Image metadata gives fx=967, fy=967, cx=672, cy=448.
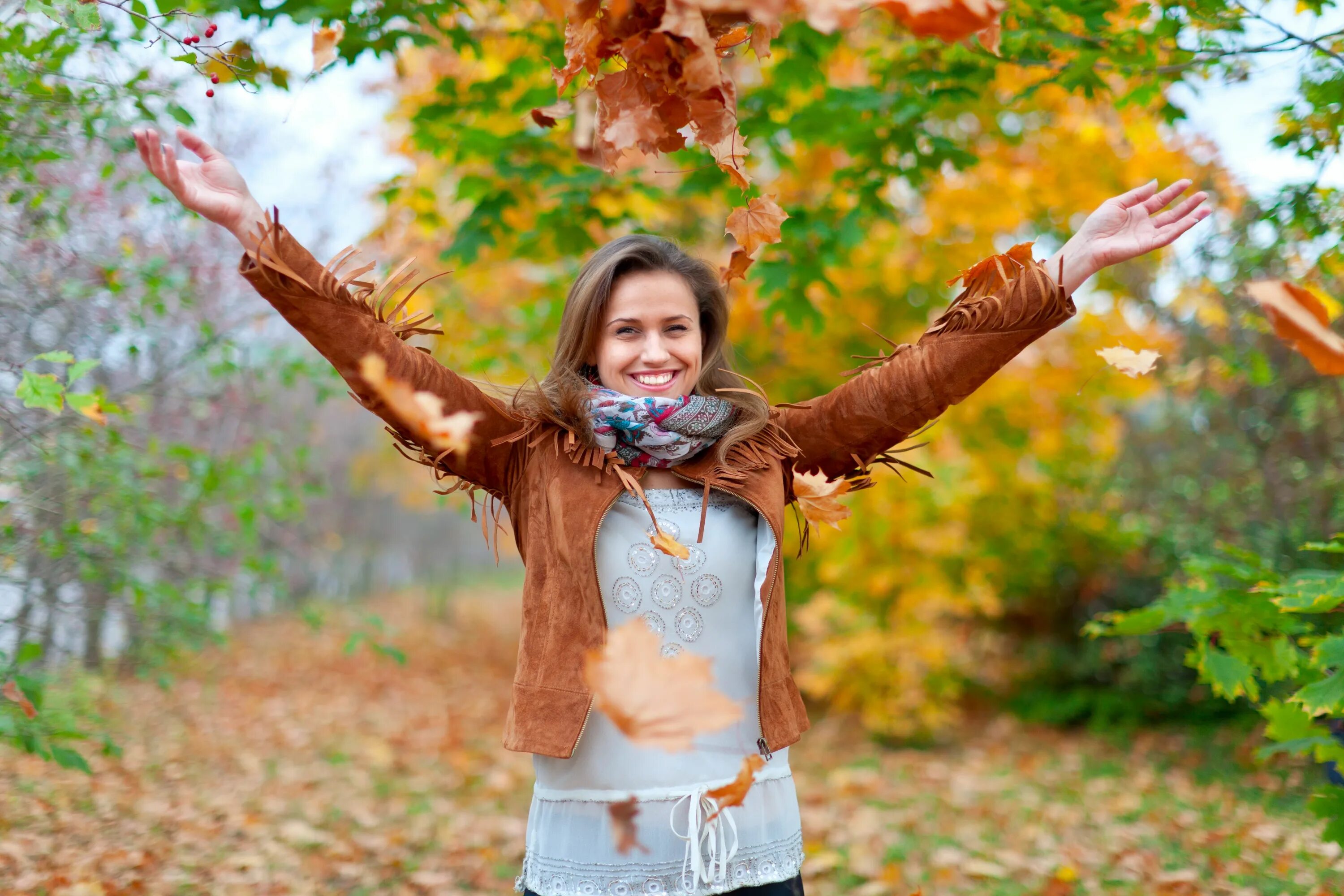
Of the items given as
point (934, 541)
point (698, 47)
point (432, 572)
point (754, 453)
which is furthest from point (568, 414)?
point (432, 572)

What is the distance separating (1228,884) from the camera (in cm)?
363

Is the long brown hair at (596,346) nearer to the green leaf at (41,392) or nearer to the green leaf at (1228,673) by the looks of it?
the green leaf at (41,392)

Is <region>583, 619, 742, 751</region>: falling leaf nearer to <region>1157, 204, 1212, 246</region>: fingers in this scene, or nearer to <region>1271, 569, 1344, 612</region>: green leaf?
<region>1157, 204, 1212, 246</region>: fingers

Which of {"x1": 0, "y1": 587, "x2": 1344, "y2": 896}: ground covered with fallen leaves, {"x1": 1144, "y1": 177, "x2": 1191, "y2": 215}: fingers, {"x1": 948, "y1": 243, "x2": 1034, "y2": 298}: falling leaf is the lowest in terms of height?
{"x1": 0, "y1": 587, "x2": 1344, "y2": 896}: ground covered with fallen leaves

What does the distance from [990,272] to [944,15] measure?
684mm

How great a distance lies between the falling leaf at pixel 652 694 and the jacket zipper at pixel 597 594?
0.85 ft

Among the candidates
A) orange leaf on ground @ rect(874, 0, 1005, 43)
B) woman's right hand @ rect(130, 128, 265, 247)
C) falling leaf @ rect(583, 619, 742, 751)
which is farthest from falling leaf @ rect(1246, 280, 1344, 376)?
woman's right hand @ rect(130, 128, 265, 247)

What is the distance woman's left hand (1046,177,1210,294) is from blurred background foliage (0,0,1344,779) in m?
0.61

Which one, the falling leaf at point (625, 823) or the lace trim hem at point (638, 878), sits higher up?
the falling leaf at point (625, 823)

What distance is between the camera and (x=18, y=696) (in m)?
2.77

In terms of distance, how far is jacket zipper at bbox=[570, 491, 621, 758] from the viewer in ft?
6.05

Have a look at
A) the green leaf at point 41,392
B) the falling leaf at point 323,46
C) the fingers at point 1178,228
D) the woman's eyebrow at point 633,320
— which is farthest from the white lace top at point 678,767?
the falling leaf at point 323,46

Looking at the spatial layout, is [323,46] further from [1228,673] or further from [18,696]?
[1228,673]

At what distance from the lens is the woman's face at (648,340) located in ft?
6.69
